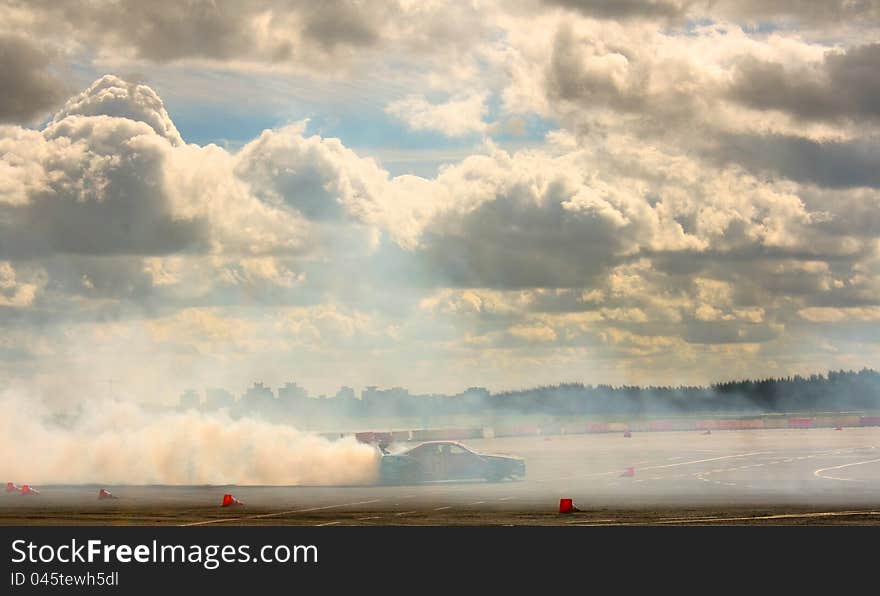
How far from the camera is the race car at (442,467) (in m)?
38.2

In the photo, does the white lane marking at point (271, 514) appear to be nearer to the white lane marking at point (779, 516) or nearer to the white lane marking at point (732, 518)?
the white lane marking at point (732, 518)

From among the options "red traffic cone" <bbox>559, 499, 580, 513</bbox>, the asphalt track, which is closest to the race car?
the asphalt track

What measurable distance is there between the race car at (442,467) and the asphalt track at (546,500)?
74cm

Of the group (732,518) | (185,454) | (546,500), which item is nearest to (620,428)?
(185,454)

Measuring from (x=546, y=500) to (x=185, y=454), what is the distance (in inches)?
718

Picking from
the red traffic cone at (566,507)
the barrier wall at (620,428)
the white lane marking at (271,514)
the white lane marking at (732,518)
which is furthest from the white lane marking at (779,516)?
the barrier wall at (620,428)

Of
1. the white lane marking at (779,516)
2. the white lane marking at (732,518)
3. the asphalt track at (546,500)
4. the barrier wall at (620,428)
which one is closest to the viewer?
the white lane marking at (732,518)

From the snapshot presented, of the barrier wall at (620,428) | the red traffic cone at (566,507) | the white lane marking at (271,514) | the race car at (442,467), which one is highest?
the barrier wall at (620,428)

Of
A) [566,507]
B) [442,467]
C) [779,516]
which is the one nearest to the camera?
[779,516]

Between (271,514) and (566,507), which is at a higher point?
(271,514)

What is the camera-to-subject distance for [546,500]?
30438mm

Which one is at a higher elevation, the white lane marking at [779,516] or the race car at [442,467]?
the race car at [442,467]

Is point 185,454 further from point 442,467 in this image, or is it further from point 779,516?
point 779,516
